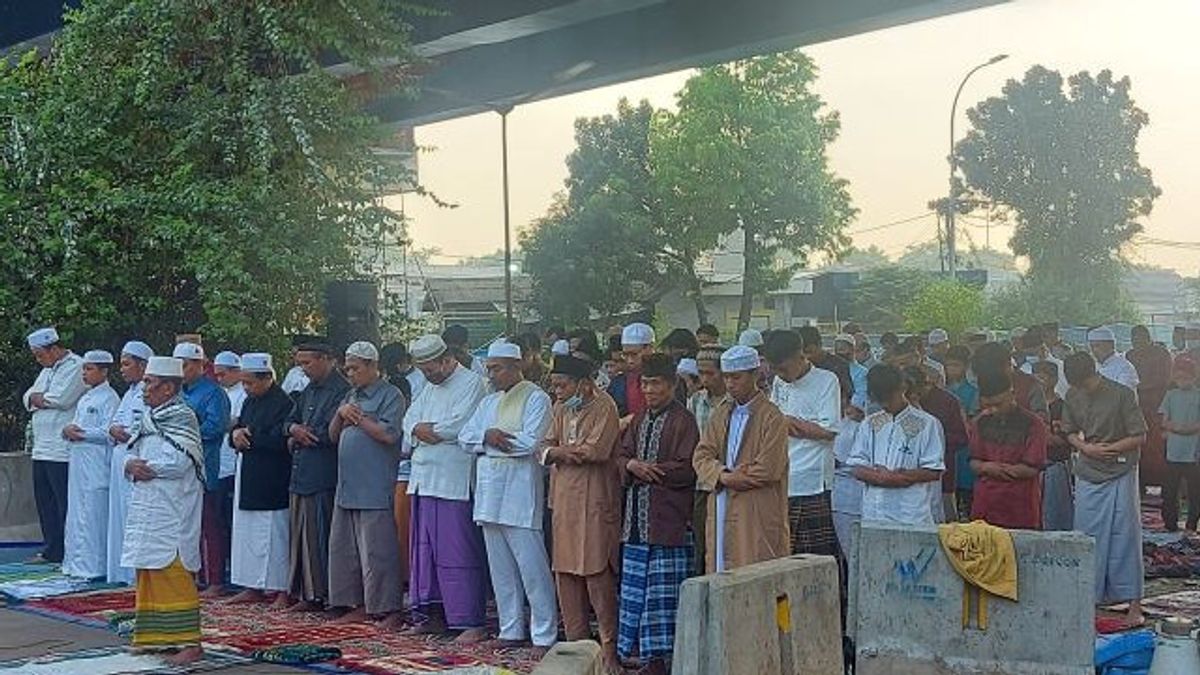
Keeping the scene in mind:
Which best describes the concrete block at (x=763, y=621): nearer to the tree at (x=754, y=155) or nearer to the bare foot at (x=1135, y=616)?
the bare foot at (x=1135, y=616)

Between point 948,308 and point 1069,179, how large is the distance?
23.5 ft

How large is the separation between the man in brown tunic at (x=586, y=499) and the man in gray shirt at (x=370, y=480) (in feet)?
5.50

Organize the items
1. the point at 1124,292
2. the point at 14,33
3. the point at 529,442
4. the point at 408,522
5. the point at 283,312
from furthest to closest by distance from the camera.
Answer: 1. the point at 1124,292
2. the point at 14,33
3. the point at 283,312
4. the point at 408,522
5. the point at 529,442

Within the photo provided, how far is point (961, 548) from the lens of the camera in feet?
22.2

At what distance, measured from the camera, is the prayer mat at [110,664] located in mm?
8578

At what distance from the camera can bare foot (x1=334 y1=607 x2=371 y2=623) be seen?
10094mm

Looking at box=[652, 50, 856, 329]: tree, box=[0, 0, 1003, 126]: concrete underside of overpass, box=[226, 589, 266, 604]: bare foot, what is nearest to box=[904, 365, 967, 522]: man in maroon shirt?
box=[226, 589, 266, 604]: bare foot

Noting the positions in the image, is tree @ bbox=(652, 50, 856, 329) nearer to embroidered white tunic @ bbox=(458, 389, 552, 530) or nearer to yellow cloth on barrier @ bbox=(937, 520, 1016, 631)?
embroidered white tunic @ bbox=(458, 389, 552, 530)

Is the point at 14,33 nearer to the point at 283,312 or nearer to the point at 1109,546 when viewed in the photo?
the point at 283,312

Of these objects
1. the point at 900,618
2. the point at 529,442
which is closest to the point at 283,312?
the point at 529,442

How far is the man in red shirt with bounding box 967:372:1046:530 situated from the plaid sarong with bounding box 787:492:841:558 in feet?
2.84

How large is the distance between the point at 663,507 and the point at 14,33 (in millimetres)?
16530

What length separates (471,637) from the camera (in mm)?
→ 9289

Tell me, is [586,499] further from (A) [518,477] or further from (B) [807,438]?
(B) [807,438]
